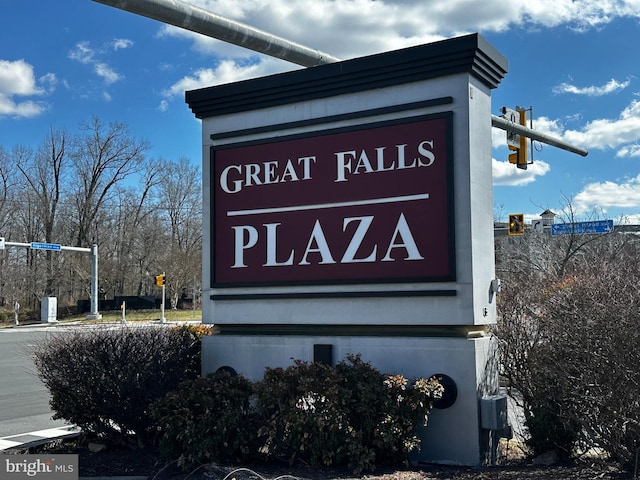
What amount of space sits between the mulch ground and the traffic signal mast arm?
29.0 feet

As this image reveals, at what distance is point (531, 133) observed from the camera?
15.1 m

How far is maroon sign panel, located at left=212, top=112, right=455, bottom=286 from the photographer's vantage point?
682 centimetres

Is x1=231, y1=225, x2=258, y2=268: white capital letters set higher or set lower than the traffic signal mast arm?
lower

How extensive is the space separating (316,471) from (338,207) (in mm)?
2849

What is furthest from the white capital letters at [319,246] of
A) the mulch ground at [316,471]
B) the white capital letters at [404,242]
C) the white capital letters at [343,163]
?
the mulch ground at [316,471]

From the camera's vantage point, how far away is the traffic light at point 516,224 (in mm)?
22812

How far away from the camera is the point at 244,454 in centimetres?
600

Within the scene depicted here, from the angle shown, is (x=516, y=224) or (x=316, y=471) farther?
(x=516, y=224)

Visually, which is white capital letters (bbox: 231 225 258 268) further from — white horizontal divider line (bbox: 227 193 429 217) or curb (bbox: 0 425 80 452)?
curb (bbox: 0 425 80 452)

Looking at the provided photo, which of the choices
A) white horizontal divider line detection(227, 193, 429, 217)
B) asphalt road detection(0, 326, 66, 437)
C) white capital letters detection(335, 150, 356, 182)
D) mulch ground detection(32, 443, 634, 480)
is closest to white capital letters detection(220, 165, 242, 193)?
white horizontal divider line detection(227, 193, 429, 217)

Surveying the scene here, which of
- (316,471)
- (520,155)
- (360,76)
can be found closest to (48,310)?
(520,155)

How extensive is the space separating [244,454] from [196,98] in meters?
4.50

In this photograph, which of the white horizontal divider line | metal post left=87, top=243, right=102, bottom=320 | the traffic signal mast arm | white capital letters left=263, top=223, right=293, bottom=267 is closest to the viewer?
the white horizontal divider line

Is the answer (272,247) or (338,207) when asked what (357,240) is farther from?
(272,247)
